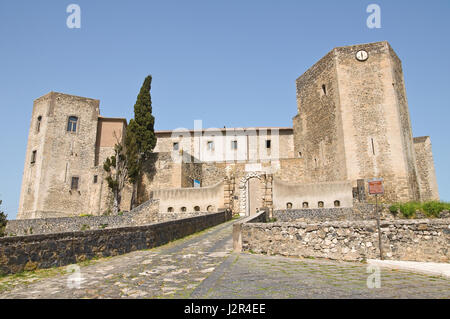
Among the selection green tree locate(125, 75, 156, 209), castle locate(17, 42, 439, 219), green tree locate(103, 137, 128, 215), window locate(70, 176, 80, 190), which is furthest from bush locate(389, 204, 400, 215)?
window locate(70, 176, 80, 190)

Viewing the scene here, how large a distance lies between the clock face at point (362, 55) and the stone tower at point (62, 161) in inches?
919

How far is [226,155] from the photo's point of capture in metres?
34.4

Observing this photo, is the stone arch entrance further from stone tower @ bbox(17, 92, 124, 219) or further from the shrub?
stone tower @ bbox(17, 92, 124, 219)

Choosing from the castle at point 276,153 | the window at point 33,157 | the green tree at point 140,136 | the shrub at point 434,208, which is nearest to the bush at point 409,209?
the shrub at point 434,208

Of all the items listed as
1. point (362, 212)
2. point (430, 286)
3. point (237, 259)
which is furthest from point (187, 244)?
point (362, 212)

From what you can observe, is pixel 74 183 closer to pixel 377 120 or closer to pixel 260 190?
pixel 260 190

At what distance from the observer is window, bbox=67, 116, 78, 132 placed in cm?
2731

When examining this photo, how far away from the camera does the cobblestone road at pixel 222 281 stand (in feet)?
12.8

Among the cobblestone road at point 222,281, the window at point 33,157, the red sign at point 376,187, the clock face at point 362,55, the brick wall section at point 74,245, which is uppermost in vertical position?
the clock face at point 362,55

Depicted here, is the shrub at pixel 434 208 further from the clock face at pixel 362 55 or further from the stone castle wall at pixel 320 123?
the clock face at pixel 362 55

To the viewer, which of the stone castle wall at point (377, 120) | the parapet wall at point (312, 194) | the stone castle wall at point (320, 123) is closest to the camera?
the parapet wall at point (312, 194)

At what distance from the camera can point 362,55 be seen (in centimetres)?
2209

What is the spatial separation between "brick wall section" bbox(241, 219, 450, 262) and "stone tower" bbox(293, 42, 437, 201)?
15.3 m
